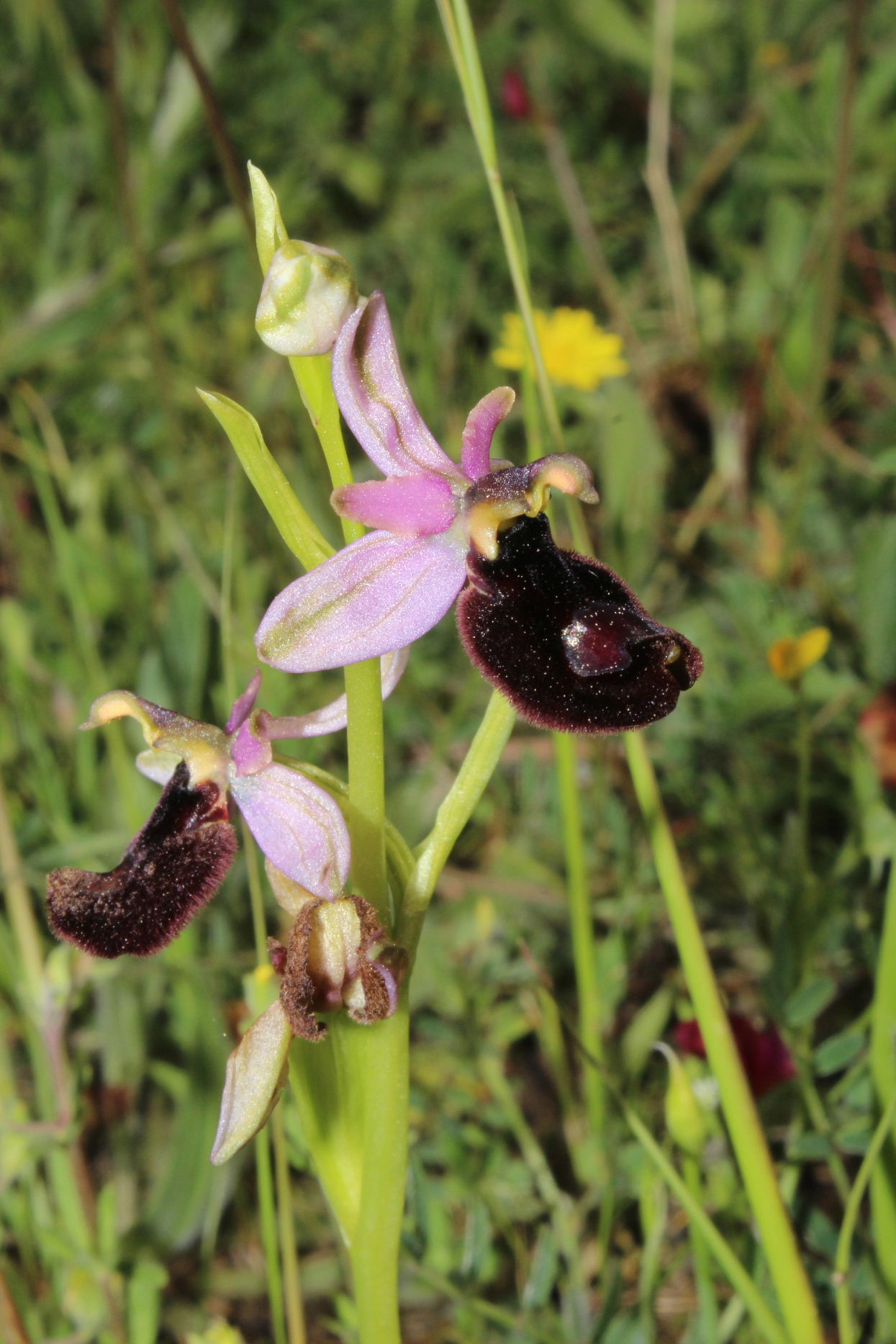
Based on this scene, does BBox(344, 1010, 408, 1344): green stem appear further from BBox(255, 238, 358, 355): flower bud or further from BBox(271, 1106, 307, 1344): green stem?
BBox(255, 238, 358, 355): flower bud

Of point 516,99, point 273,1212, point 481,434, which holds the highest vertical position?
point 516,99

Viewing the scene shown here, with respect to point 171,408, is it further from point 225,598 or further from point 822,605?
point 822,605

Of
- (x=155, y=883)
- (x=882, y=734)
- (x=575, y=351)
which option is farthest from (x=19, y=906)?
(x=575, y=351)

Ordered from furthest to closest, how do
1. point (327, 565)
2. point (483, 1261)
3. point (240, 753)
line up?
point (483, 1261) < point (240, 753) < point (327, 565)

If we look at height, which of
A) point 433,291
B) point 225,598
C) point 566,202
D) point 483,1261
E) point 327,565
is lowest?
point 483,1261

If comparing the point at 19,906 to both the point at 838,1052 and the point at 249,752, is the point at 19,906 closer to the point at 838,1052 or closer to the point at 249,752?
the point at 249,752

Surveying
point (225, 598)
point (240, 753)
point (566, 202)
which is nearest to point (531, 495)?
point (240, 753)

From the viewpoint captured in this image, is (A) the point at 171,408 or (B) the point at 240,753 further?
(A) the point at 171,408

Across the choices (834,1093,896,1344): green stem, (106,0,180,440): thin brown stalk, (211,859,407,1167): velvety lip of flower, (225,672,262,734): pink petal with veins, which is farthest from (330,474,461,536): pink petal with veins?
(106,0,180,440): thin brown stalk
